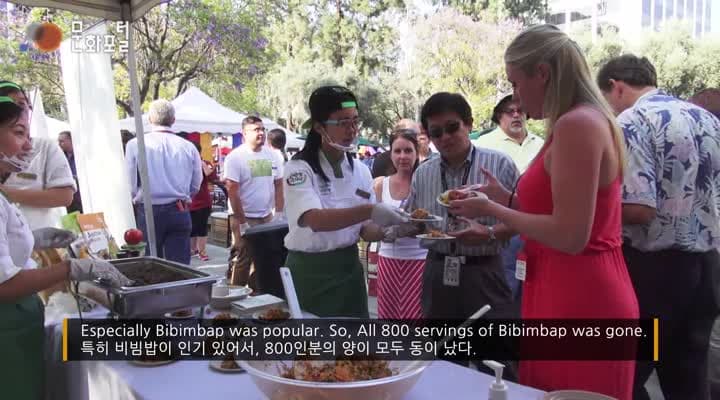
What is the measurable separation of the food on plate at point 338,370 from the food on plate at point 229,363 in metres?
0.26

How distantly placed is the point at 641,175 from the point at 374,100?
25640mm

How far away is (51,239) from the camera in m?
2.16

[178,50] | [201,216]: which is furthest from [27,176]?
[178,50]

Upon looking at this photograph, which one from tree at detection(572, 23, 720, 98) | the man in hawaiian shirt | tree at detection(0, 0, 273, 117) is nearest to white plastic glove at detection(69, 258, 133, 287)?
the man in hawaiian shirt

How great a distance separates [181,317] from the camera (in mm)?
1941

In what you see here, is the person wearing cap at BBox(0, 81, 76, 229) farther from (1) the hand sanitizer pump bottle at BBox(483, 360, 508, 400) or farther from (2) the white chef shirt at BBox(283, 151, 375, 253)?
(1) the hand sanitizer pump bottle at BBox(483, 360, 508, 400)

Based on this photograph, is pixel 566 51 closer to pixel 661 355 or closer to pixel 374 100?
pixel 661 355

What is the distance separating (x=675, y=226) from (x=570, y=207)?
1262 millimetres

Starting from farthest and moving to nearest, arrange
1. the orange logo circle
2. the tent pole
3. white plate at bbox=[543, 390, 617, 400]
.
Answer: the tent pole
the orange logo circle
white plate at bbox=[543, 390, 617, 400]

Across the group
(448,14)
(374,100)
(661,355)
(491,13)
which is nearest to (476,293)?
(661,355)

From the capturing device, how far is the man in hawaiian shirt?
237 centimetres

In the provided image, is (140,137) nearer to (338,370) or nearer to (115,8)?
(115,8)

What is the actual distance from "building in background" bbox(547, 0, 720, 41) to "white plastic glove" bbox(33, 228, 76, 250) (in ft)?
107

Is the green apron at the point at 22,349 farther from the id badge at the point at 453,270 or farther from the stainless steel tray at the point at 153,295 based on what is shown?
the id badge at the point at 453,270
